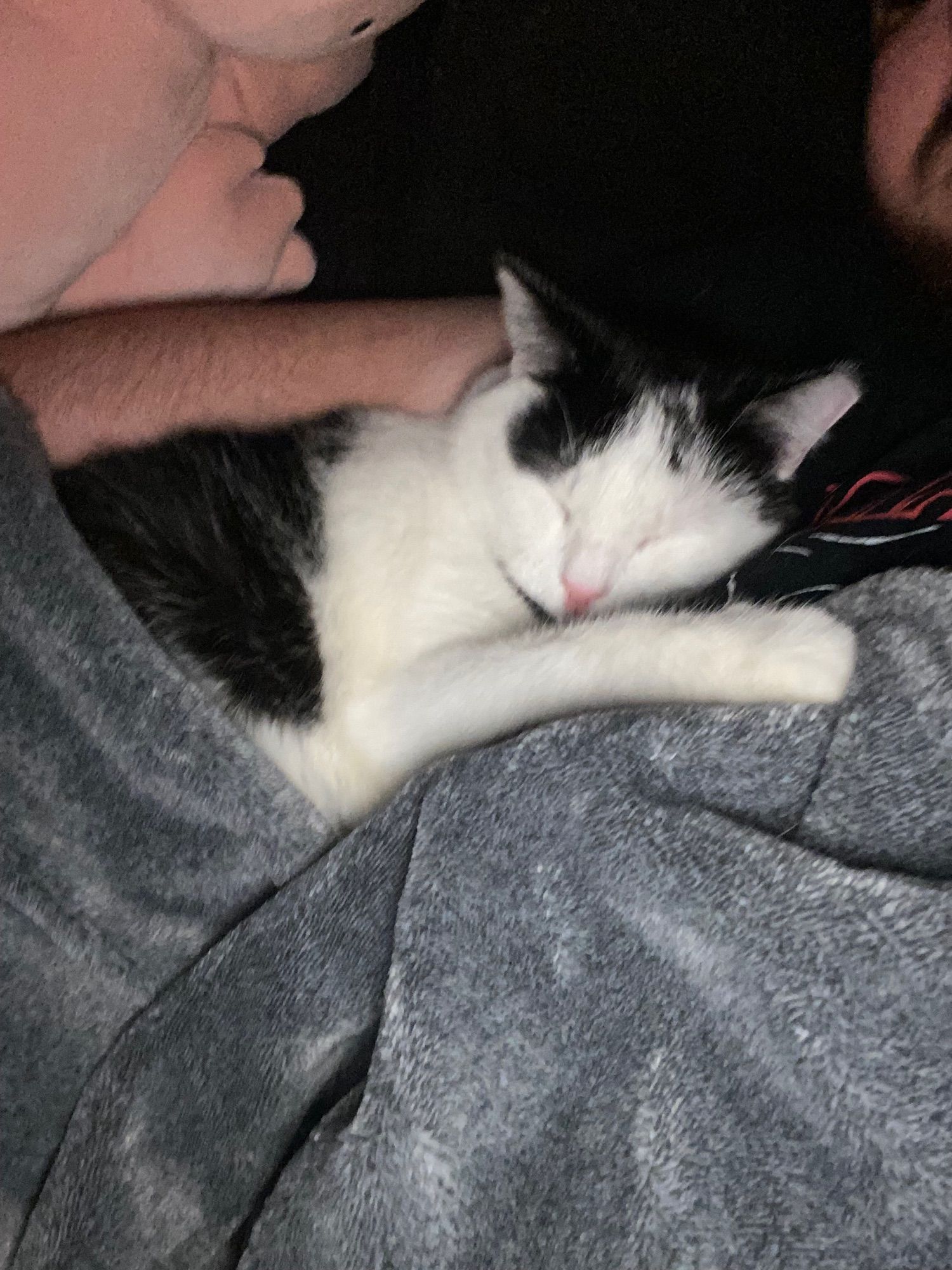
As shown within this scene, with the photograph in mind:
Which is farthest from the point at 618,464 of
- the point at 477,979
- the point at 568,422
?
the point at 477,979

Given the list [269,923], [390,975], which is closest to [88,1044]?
[269,923]

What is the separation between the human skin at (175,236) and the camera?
81 centimetres

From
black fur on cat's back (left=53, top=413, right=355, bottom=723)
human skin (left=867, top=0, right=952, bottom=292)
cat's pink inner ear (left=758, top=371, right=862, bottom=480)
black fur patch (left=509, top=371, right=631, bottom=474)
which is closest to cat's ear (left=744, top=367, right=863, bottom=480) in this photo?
cat's pink inner ear (left=758, top=371, right=862, bottom=480)

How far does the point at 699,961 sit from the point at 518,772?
0.18m

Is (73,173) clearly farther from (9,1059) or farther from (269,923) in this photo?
(9,1059)

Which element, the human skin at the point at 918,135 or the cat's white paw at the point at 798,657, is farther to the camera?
the human skin at the point at 918,135

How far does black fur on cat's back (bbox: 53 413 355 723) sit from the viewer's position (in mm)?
948

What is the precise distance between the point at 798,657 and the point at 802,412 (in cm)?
31

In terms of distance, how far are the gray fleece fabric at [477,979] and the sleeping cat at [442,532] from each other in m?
0.13

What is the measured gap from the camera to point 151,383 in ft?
3.39

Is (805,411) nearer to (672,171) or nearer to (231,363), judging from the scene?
(672,171)

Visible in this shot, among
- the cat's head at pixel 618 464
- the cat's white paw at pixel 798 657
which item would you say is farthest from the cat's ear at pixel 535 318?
the cat's white paw at pixel 798 657

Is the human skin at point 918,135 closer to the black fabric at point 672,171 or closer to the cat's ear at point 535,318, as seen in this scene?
the black fabric at point 672,171

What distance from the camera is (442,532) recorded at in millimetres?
1006
